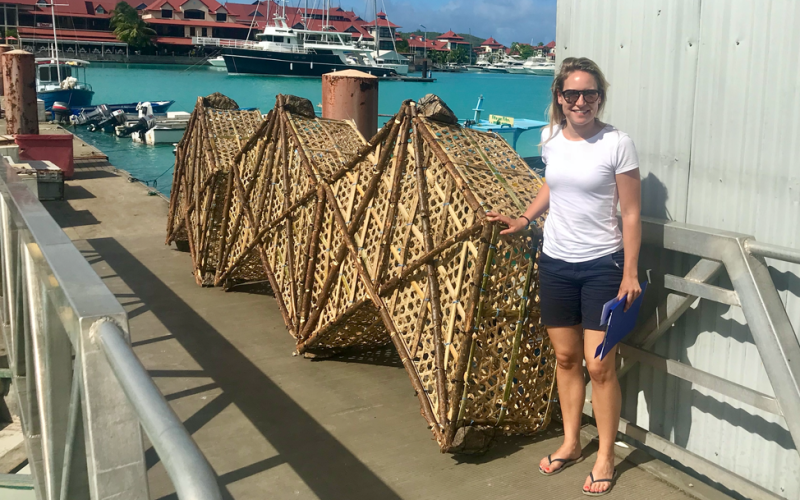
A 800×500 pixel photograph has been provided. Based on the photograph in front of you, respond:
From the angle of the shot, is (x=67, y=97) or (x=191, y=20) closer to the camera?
(x=67, y=97)

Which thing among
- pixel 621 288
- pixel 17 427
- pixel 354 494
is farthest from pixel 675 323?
pixel 17 427

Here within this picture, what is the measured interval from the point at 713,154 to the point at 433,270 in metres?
1.39

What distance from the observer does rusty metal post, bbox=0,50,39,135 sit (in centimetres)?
1334

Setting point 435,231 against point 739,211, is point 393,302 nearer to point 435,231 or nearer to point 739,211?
point 435,231

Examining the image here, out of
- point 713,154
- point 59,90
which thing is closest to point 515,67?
point 59,90

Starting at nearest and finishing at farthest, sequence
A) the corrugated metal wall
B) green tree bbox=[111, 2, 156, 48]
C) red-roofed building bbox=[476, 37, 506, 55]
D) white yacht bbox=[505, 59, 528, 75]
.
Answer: the corrugated metal wall → green tree bbox=[111, 2, 156, 48] → white yacht bbox=[505, 59, 528, 75] → red-roofed building bbox=[476, 37, 506, 55]

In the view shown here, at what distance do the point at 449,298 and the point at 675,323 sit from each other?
1040 mm

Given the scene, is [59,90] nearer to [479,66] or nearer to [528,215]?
[528,215]

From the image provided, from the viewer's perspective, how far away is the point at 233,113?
7.26 metres

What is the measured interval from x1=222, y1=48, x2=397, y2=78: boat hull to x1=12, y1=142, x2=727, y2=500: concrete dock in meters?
75.0

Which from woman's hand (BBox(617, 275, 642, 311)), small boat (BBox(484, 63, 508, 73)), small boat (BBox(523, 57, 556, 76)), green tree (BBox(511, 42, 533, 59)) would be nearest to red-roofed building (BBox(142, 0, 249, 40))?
small boat (BBox(523, 57, 556, 76))

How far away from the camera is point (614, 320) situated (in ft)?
9.95

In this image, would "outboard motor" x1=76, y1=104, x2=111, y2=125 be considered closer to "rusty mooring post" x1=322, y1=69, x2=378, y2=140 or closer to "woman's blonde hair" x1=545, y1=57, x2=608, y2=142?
"rusty mooring post" x1=322, y1=69, x2=378, y2=140

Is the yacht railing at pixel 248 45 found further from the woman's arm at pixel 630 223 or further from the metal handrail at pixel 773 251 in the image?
the metal handrail at pixel 773 251
